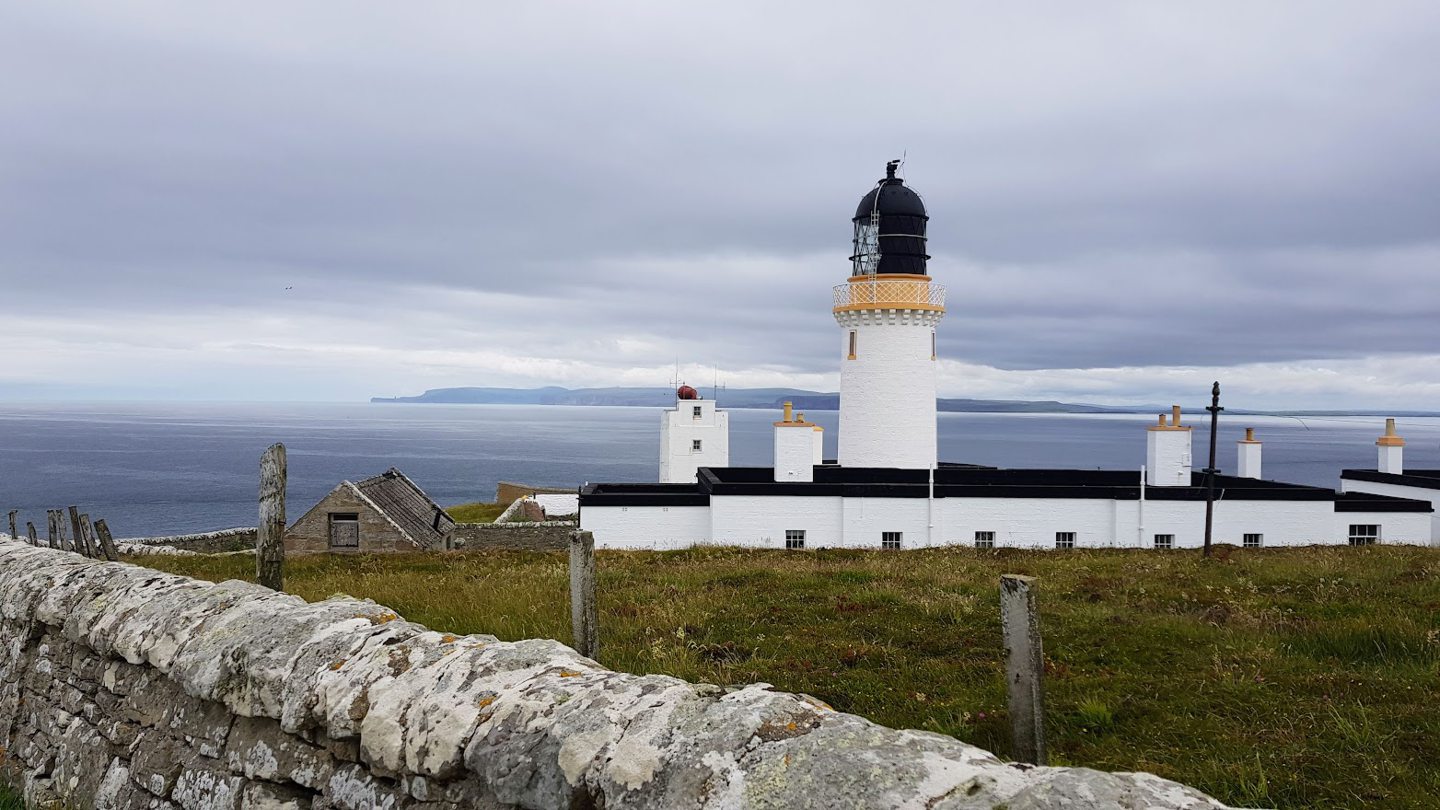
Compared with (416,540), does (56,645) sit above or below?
above

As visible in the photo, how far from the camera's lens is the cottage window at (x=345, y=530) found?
1078 inches

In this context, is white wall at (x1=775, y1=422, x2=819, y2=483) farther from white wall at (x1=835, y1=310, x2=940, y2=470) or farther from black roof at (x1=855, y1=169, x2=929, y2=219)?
black roof at (x1=855, y1=169, x2=929, y2=219)

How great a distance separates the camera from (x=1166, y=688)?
22.9 ft

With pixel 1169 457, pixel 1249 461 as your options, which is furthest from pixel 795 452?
pixel 1249 461

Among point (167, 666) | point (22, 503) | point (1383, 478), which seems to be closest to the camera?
point (167, 666)

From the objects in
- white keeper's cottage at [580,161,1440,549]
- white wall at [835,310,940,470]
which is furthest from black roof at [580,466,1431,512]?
white wall at [835,310,940,470]

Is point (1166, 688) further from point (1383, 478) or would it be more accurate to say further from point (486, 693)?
point (1383, 478)

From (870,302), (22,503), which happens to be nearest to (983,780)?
(870,302)

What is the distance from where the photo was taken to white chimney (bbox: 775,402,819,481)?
2961 cm

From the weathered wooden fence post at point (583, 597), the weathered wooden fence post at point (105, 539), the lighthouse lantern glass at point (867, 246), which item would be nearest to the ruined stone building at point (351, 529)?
the weathered wooden fence post at point (105, 539)

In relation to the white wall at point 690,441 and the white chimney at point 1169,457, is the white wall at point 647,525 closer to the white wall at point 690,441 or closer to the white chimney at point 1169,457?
the white chimney at point 1169,457

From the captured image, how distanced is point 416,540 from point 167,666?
75.9ft

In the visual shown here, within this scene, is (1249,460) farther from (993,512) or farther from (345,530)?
(345,530)

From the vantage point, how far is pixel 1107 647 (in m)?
8.54
